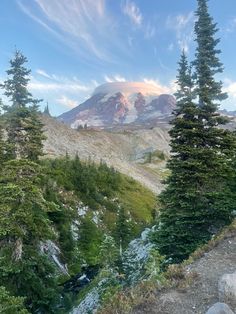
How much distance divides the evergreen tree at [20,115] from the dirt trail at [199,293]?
69.2 ft

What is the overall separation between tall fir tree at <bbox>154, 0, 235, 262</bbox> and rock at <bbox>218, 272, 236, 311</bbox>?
10241 millimetres

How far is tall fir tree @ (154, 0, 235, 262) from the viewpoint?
23.0 m

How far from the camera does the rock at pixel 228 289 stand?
470 inches

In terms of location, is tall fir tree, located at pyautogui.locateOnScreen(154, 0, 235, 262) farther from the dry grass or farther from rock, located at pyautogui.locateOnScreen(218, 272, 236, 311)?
rock, located at pyautogui.locateOnScreen(218, 272, 236, 311)

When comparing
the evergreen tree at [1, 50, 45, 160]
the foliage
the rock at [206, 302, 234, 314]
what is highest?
the evergreen tree at [1, 50, 45, 160]

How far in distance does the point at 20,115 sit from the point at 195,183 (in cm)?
1684

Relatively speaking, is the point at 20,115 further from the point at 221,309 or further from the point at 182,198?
the point at 221,309

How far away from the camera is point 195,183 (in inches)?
943

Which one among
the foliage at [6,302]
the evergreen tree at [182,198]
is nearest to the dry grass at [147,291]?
the foliage at [6,302]

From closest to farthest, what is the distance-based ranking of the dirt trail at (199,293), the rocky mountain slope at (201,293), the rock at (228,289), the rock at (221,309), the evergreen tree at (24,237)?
1. the rock at (221,309)
2. the rock at (228,289)
3. the rocky mountain slope at (201,293)
4. the dirt trail at (199,293)
5. the evergreen tree at (24,237)

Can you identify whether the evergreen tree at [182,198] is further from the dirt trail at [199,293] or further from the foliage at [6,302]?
the foliage at [6,302]

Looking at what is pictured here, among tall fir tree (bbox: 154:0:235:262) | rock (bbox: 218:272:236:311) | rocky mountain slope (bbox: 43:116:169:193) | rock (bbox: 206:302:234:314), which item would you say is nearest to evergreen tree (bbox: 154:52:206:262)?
tall fir tree (bbox: 154:0:235:262)

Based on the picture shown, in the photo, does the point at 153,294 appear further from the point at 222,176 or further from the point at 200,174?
the point at 222,176

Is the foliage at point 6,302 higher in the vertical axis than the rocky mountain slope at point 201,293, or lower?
lower
